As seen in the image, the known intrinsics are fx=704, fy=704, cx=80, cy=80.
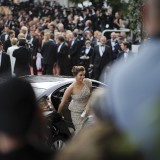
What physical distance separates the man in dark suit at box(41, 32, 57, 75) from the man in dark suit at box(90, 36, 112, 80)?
4.76 ft

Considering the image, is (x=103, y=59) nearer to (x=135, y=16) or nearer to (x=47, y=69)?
(x=135, y=16)

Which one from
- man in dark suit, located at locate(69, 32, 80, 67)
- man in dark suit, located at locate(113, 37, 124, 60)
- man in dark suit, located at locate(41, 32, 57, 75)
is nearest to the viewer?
man in dark suit, located at locate(113, 37, 124, 60)

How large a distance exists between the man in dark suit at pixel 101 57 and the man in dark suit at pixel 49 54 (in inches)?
57.1

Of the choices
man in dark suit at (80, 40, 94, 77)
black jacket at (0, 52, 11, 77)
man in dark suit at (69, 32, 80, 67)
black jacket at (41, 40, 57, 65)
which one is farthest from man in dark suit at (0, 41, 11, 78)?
man in dark suit at (69, 32, 80, 67)

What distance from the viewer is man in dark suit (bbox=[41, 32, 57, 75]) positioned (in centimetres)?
2173

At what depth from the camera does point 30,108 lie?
2502 mm

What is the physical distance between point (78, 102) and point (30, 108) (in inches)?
332

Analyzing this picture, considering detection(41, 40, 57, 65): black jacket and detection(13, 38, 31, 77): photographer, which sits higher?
detection(13, 38, 31, 77): photographer

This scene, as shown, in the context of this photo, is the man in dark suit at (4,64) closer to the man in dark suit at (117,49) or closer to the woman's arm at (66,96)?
the woman's arm at (66,96)

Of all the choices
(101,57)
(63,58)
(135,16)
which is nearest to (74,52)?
(63,58)

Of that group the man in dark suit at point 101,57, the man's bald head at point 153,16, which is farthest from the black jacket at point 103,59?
the man's bald head at point 153,16

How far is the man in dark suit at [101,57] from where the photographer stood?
20.8 metres

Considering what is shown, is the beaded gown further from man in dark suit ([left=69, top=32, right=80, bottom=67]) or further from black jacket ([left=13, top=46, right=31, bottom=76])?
man in dark suit ([left=69, top=32, right=80, bottom=67])

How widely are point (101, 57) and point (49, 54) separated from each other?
189 centimetres
